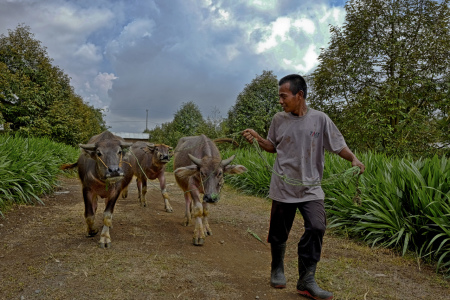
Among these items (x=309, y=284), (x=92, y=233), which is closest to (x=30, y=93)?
(x=92, y=233)

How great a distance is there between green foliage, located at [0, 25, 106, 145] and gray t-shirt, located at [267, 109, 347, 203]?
2092 centimetres

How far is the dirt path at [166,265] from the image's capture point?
3455mm

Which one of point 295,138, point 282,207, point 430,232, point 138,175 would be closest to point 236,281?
point 282,207

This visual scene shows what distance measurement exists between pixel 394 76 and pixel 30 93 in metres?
22.1

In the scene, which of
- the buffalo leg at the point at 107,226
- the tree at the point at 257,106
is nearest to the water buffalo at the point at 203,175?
the buffalo leg at the point at 107,226

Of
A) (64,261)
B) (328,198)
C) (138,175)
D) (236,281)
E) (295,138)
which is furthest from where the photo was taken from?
(138,175)

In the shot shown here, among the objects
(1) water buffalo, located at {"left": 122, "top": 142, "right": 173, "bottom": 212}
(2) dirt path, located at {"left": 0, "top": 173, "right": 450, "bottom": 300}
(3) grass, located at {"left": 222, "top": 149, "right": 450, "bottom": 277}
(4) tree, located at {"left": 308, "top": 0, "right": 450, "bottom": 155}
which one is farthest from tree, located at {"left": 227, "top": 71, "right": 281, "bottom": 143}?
(2) dirt path, located at {"left": 0, "top": 173, "right": 450, "bottom": 300}

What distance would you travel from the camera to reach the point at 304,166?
11.1 feet

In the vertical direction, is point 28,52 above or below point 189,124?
above

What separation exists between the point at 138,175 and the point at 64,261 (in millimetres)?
4059

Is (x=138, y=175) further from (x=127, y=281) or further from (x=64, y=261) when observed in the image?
(x=127, y=281)

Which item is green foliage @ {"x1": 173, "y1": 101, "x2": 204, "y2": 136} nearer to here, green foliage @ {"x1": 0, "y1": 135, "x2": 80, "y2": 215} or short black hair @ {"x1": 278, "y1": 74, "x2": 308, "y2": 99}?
green foliage @ {"x1": 0, "y1": 135, "x2": 80, "y2": 215}

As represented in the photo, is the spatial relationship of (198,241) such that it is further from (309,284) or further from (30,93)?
(30,93)

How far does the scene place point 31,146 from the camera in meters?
9.79
